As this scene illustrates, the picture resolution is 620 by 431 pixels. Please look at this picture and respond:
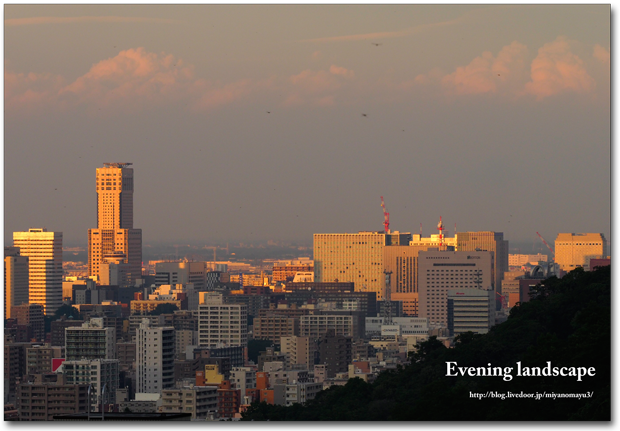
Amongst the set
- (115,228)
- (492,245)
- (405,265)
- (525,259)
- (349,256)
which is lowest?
(405,265)

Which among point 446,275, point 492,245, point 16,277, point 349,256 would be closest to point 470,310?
point 446,275

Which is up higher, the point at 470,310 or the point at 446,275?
the point at 446,275

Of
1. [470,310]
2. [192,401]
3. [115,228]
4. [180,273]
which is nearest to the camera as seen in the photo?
[192,401]

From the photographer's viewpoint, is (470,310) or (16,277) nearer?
(470,310)

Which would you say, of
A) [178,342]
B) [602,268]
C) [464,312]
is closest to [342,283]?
Result: [464,312]

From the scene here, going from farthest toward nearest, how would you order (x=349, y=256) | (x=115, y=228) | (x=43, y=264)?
1. (x=115, y=228)
2. (x=349, y=256)
3. (x=43, y=264)

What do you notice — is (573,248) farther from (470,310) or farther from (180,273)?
(180,273)
